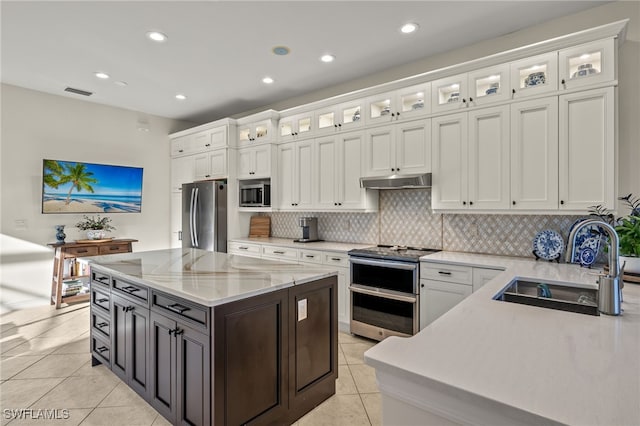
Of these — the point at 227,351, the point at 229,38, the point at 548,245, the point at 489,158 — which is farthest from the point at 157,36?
the point at 548,245

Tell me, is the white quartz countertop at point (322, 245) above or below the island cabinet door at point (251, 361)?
above

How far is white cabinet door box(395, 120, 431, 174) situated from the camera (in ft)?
11.0

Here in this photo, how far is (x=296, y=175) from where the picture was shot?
4496mm

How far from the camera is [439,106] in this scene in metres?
3.26

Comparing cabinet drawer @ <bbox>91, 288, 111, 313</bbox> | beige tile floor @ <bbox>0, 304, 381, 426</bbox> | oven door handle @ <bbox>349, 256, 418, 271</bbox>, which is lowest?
beige tile floor @ <bbox>0, 304, 381, 426</bbox>

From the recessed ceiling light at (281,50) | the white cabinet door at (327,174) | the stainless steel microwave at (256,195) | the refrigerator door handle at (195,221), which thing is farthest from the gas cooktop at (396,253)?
the refrigerator door handle at (195,221)

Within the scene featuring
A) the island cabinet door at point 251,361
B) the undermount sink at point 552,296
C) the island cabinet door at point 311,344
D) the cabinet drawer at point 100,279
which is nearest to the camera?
the undermount sink at point 552,296

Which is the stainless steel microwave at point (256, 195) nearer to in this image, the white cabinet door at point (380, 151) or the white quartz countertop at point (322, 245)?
the white quartz countertop at point (322, 245)

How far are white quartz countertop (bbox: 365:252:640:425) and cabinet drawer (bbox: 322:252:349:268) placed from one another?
7.05ft

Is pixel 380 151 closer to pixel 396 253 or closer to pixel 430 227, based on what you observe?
pixel 430 227

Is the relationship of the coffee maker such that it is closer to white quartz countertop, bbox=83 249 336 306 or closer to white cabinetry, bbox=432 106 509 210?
white quartz countertop, bbox=83 249 336 306

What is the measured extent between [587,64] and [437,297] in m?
2.22

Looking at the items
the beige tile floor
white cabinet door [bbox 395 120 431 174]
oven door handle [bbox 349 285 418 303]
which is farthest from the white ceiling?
the beige tile floor

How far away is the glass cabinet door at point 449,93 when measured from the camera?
3131 millimetres
